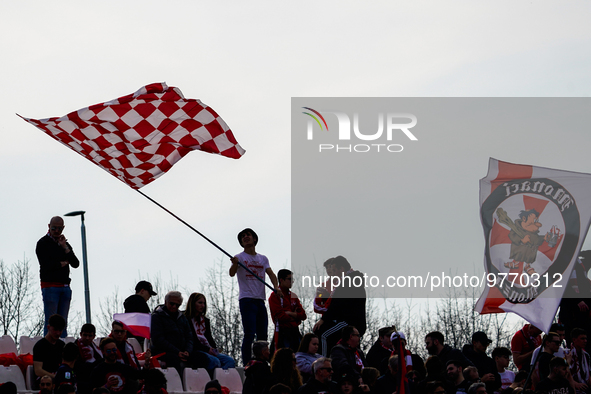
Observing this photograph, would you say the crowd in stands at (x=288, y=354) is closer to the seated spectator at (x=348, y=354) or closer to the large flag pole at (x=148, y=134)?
the seated spectator at (x=348, y=354)

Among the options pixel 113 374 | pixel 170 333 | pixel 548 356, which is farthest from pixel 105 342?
pixel 548 356

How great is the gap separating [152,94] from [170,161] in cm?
109

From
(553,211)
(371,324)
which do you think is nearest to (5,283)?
(371,324)

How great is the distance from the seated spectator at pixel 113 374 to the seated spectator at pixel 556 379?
235 inches

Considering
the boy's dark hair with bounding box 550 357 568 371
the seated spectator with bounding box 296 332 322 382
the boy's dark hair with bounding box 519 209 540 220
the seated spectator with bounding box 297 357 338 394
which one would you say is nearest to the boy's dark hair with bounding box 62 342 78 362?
the seated spectator with bounding box 297 357 338 394

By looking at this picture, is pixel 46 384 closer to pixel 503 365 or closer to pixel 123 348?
pixel 123 348

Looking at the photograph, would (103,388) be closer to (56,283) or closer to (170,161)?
(56,283)

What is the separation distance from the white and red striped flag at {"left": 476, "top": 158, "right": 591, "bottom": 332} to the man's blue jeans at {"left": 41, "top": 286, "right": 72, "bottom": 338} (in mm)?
6416

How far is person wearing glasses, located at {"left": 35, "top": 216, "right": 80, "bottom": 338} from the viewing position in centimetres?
1437

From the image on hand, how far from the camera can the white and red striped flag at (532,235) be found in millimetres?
11461

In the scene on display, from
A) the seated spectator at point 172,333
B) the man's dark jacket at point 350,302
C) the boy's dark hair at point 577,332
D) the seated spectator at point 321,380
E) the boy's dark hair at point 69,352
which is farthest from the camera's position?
the boy's dark hair at point 577,332

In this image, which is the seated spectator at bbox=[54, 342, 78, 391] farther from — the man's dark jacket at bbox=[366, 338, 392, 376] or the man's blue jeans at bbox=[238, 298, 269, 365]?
the man's dark jacket at bbox=[366, 338, 392, 376]

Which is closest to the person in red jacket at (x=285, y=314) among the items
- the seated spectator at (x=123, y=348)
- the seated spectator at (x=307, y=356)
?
the seated spectator at (x=307, y=356)

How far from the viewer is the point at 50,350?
12.3 meters
